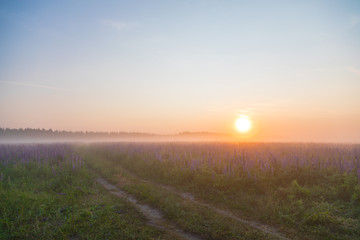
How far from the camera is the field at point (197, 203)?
20.2 ft

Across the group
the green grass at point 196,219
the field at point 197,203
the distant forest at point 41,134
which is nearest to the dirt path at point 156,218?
the field at point 197,203

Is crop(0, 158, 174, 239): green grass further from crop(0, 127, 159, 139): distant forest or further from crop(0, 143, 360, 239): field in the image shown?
crop(0, 127, 159, 139): distant forest

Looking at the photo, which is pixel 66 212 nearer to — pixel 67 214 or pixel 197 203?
pixel 67 214

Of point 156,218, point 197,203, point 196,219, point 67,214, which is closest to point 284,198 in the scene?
point 197,203

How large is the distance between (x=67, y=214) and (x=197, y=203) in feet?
15.3

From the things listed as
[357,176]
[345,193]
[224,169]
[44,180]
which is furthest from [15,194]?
[357,176]

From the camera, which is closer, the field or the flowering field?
the flowering field

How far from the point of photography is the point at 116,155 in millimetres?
22781

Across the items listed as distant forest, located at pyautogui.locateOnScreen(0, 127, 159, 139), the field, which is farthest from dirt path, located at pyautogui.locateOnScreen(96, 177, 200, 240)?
Result: distant forest, located at pyautogui.locateOnScreen(0, 127, 159, 139)

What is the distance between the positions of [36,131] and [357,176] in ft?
335

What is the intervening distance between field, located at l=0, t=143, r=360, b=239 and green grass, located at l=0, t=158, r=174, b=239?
3 centimetres

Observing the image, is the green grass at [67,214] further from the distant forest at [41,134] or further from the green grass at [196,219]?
the distant forest at [41,134]

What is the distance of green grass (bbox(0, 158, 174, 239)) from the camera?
19.6ft

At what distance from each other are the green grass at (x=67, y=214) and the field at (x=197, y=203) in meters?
0.03
